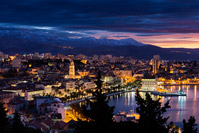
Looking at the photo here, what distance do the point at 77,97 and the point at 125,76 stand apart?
16269 millimetres

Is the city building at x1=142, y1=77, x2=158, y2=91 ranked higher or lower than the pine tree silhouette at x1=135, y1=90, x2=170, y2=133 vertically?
lower

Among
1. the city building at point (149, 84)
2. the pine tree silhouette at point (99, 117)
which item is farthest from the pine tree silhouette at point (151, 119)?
the city building at point (149, 84)

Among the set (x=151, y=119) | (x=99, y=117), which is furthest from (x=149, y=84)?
(x=99, y=117)

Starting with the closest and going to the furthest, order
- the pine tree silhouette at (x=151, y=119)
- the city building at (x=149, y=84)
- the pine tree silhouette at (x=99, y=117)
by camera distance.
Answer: the pine tree silhouette at (x=99, y=117)
the pine tree silhouette at (x=151, y=119)
the city building at (x=149, y=84)

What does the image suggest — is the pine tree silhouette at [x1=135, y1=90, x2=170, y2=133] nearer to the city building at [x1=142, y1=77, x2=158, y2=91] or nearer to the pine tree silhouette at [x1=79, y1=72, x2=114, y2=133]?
the pine tree silhouette at [x1=79, y1=72, x2=114, y2=133]

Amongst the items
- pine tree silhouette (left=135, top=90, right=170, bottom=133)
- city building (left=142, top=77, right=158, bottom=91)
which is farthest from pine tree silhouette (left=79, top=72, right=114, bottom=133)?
city building (left=142, top=77, right=158, bottom=91)

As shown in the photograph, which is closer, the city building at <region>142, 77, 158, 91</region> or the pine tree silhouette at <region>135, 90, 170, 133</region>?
the pine tree silhouette at <region>135, 90, 170, 133</region>

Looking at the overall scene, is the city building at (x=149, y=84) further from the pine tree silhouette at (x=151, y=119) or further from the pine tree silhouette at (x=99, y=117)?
the pine tree silhouette at (x=99, y=117)

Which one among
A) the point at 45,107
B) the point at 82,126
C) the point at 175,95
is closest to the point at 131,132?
the point at 82,126

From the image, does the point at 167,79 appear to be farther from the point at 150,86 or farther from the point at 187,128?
the point at 187,128

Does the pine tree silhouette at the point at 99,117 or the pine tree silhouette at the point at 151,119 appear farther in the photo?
the pine tree silhouette at the point at 151,119

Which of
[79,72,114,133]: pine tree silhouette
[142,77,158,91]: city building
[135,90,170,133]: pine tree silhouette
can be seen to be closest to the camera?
[79,72,114,133]: pine tree silhouette

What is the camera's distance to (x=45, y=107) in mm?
8336

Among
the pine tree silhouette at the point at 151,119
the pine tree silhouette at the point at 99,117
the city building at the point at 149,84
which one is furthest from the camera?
the city building at the point at 149,84
